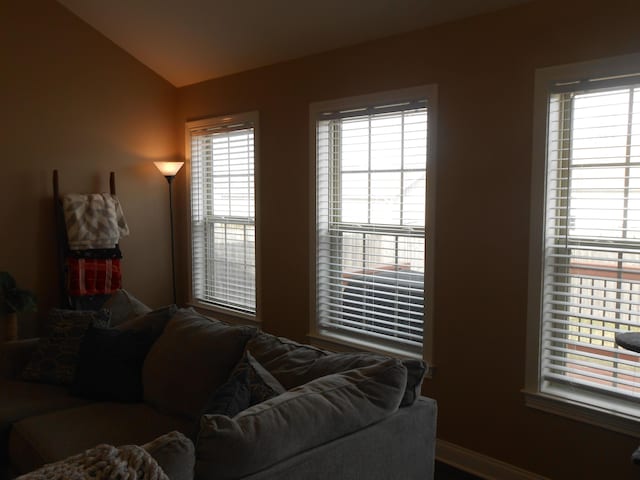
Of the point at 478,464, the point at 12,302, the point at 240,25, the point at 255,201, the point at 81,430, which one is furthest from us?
the point at 255,201

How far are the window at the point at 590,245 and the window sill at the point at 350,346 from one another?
0.80 m

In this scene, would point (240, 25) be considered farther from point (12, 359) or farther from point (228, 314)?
point (12, 359)

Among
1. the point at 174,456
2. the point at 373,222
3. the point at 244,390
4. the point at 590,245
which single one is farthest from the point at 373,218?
the point at 174,456

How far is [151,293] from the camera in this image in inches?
199

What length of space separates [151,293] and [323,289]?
1894mm

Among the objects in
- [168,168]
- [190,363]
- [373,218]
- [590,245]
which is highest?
[168,168]

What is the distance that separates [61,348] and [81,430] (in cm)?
83

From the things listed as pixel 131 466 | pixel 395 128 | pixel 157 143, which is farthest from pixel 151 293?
pixel 131 466

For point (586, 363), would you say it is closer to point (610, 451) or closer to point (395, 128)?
point (610, 451)

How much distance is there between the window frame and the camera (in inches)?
172

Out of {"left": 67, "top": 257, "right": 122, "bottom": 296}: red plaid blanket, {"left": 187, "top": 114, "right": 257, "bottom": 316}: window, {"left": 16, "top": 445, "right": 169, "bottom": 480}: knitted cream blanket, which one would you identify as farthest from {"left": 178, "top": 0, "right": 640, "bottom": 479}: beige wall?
{"left": 67, "top": 257, "right": 122, "bottom": 296}: red plaid blanket

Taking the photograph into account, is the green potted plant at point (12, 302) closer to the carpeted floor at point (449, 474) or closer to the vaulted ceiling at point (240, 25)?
the vaulted ceiling at point (240, 25)

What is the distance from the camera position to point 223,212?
15.9 feet

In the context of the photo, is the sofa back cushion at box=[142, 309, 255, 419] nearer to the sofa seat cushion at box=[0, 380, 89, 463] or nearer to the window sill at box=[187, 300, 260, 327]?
the sofa seat cushion at box=[0, 380, 89, 463]
